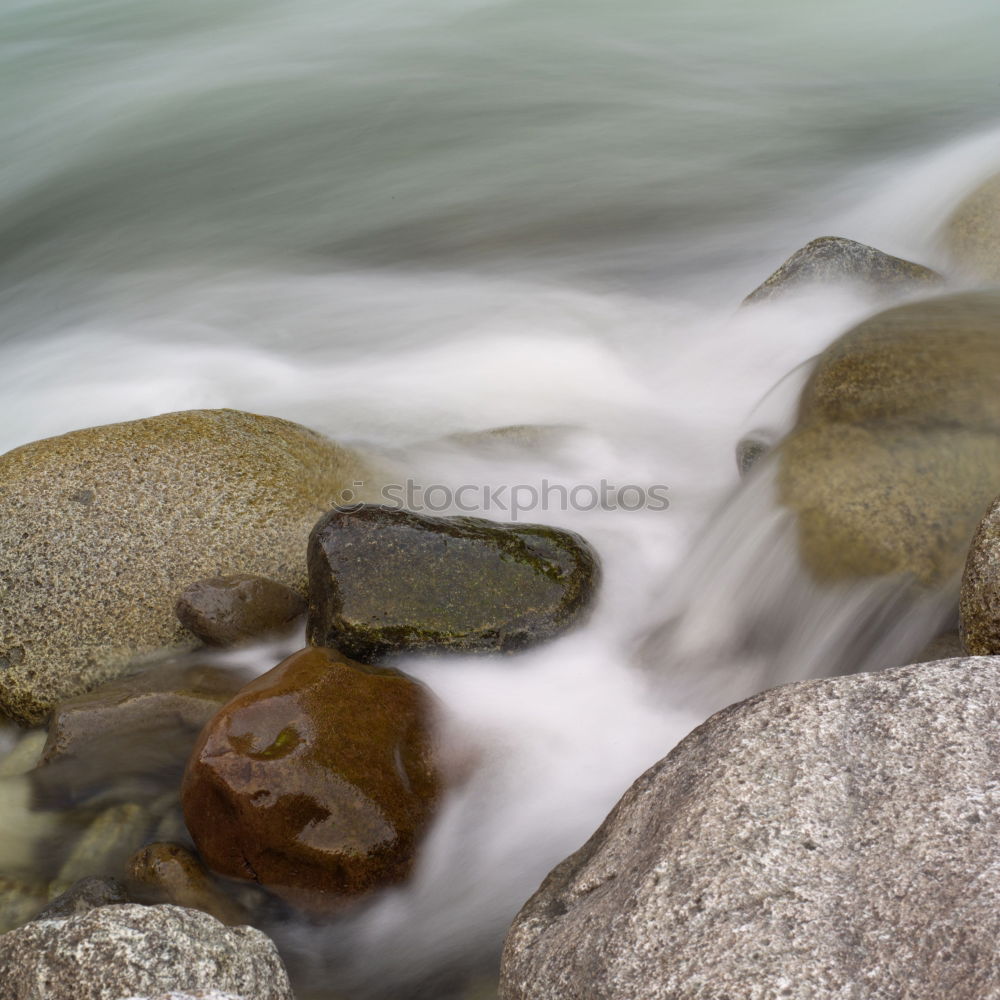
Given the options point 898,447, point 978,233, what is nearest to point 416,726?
point 898,447

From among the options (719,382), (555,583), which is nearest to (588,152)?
(719,382)

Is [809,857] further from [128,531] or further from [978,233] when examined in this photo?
[978,233]

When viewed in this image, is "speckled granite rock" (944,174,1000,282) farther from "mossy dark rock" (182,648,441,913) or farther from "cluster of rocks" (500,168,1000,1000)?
"mossy dark rock" (182,648,441,913)

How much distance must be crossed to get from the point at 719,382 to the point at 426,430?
5.62 feet

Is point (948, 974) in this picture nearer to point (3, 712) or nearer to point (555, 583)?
point (555, 583)

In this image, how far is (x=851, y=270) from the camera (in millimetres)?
5984

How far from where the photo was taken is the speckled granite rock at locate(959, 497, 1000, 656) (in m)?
3.04

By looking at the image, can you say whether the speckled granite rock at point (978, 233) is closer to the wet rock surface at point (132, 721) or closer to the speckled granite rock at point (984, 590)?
the speckled granite rock at point (984, 590)

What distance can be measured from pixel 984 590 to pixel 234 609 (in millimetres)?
2751

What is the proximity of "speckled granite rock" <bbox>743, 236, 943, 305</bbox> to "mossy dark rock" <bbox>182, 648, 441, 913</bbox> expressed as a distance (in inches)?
154

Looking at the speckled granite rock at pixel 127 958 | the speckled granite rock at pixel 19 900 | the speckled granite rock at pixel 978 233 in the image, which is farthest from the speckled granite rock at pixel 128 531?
the speckled granite rock at pixel 978 233

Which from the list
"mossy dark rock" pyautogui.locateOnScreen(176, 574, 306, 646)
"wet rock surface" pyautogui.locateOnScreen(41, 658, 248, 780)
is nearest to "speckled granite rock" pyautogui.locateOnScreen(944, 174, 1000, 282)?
"mossy dark rock" pyautogui.locateOnScreen(176, 574, 306, 646)

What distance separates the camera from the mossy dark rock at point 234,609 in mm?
4227

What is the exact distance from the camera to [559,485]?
17.4ft
